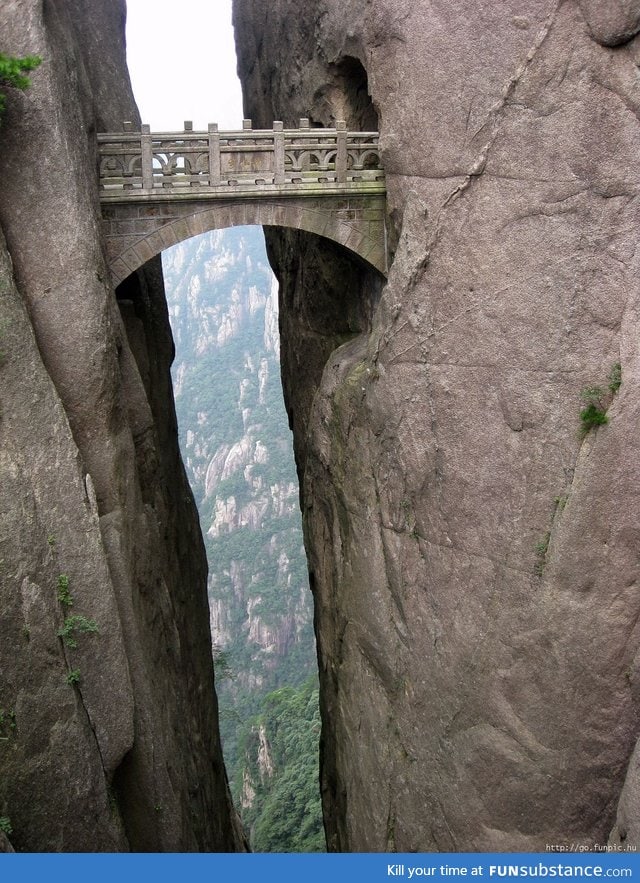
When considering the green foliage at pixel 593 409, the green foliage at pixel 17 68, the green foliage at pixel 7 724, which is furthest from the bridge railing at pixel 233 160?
the green foliage at pixel 7 724

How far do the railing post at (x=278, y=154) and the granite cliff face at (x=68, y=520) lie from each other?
2.98 meters

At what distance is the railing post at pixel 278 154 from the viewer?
13883mm

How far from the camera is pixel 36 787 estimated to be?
1072 cm

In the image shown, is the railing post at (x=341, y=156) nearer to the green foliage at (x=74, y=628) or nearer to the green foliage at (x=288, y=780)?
the green foliage at (x=74, y=628)

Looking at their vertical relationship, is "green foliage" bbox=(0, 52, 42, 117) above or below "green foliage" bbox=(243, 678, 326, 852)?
above

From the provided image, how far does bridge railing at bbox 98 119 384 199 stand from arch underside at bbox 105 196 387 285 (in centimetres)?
31

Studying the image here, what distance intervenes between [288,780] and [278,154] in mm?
23041

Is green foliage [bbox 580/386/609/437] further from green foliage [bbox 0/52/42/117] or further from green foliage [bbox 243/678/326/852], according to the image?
green foliage [bbox 243/678/326/852]

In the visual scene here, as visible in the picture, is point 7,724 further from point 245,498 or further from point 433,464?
point 245,498

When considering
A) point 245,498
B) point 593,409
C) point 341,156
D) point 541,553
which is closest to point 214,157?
point 341,156

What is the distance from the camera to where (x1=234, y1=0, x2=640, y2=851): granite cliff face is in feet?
37.7

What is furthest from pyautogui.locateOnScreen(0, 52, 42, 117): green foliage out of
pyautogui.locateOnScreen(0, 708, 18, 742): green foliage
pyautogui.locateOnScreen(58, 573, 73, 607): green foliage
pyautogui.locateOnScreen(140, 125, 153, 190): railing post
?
pyautogui.locateOnScreen(0, 708, 18, 742): green foliage

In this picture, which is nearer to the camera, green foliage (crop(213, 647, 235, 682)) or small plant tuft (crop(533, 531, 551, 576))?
small plant tuft (crop(533, 531, 551, 576))

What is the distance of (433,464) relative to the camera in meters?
13.4
